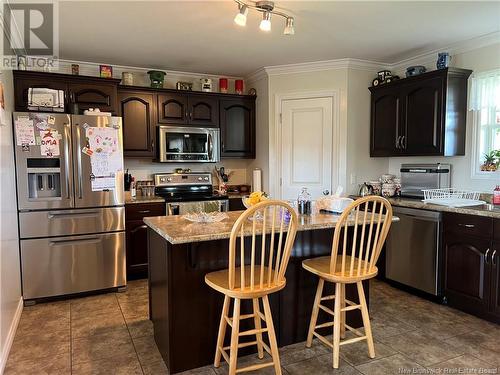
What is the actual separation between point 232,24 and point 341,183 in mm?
2205

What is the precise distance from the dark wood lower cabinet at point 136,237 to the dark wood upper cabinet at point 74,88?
1097 millimetres

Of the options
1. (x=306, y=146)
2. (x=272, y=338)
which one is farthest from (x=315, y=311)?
(x=306, y=146)

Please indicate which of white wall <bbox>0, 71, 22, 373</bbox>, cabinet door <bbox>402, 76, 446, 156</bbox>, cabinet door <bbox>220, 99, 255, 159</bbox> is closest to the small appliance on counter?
cabinet door <bbox>220, 99, 255, 159</bbox>

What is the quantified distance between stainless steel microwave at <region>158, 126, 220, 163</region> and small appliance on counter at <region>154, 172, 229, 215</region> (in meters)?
0.27

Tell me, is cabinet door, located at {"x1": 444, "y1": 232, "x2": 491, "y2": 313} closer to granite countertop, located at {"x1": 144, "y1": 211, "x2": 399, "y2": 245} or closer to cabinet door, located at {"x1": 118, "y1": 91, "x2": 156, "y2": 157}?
granite countertop, located at {"x1": 144, "y1": 211, "x2": 399, "y2": 245}

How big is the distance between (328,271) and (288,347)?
27.2 inches

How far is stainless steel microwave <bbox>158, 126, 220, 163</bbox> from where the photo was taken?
450 cm

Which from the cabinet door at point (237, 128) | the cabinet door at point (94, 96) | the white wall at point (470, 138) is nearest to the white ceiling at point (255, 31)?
the white wall at point (470, 138)

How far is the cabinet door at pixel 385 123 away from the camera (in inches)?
162

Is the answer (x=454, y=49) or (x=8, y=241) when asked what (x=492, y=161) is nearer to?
(x=454, y=49)

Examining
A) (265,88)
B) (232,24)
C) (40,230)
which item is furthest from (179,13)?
(40,230)

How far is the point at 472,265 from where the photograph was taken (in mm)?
3082

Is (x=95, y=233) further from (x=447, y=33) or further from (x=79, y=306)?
(x=447, y=33)

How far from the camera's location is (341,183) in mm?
4348
